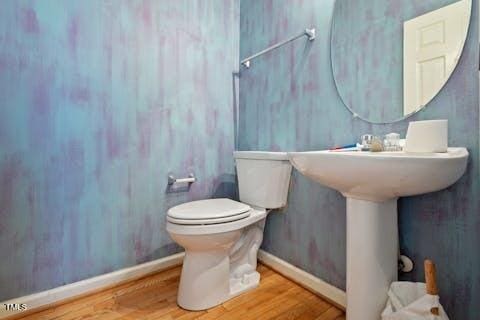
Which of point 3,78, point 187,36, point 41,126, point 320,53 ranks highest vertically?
point 187,36

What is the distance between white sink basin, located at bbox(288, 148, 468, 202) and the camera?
0.65m

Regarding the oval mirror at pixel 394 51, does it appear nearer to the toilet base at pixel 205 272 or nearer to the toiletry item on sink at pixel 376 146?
the toiletry item on sink at pixel 376 146

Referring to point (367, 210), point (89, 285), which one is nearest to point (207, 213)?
point (367, 210)

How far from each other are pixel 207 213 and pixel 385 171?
76cm

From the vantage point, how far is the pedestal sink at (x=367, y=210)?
2.39 ft

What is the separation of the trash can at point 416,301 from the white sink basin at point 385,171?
0.26 metres

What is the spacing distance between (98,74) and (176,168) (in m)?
0.67

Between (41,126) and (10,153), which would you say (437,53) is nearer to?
(41,126)

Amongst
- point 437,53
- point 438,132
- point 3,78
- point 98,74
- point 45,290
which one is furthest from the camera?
point 98,74

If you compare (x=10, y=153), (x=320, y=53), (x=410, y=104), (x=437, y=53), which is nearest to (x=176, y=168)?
(x=10, y=153)

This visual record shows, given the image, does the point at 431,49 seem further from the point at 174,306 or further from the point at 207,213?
the point at 174,306

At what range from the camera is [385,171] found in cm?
69

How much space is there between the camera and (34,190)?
120cm

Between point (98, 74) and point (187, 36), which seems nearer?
point (98, 74)
